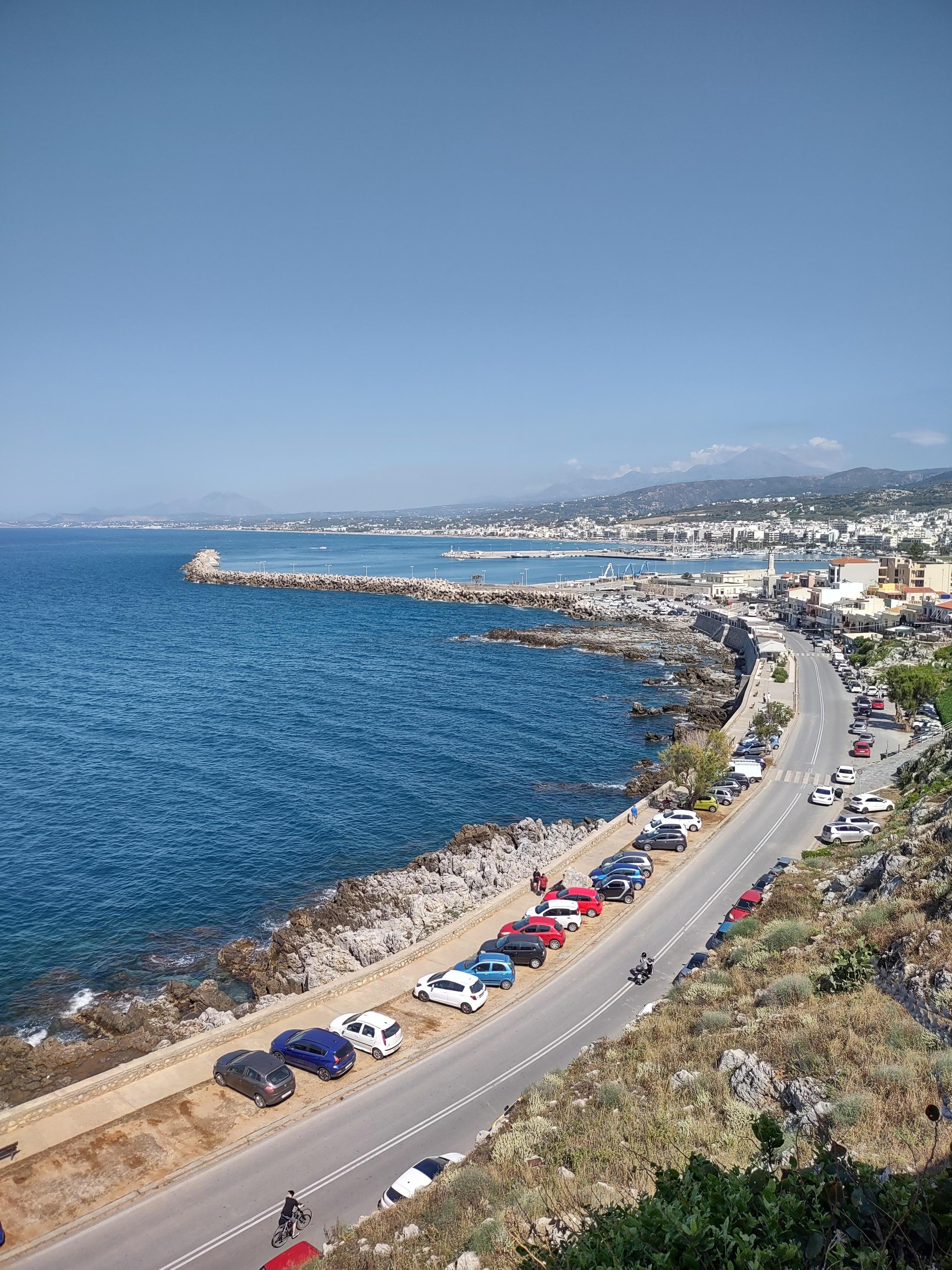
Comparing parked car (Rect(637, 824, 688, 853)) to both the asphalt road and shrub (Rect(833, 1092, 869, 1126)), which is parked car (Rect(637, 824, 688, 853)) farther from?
shrub (Rect(833, 1092, 869, 1126))

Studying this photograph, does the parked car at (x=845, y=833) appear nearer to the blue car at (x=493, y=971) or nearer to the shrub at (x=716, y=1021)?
the blue car at (x=493, y=971)

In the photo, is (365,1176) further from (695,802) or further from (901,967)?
(695,802)

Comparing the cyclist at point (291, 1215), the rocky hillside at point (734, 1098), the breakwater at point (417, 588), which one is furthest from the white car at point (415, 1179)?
the breakwater at point (417, 588)

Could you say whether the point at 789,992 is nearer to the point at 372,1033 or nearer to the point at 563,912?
the point at 372,1033

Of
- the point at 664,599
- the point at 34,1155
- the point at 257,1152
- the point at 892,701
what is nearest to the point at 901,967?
the point at 257,1152

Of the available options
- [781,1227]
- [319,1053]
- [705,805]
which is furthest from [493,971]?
[705,805]
